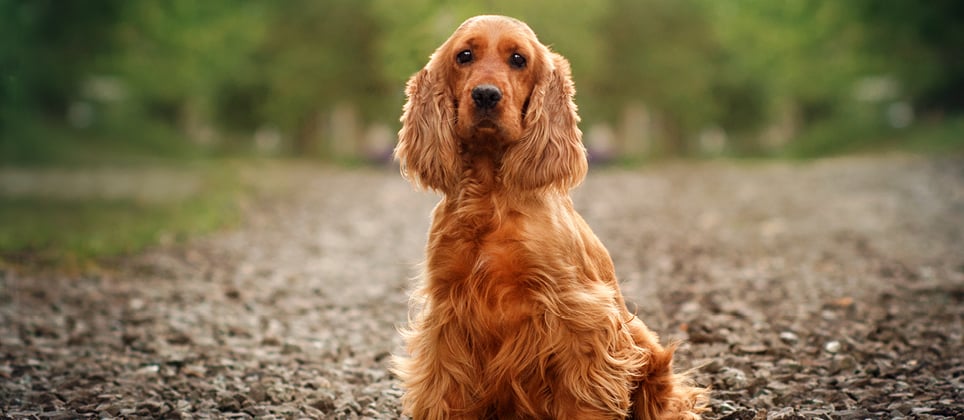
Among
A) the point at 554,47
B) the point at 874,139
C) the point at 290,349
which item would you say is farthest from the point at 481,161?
the point at 874,139

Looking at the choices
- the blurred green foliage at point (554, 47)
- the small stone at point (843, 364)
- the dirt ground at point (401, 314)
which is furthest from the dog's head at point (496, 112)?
the blurred green foliage at point (554, 47)

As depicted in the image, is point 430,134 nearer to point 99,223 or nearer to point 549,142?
point 549,142

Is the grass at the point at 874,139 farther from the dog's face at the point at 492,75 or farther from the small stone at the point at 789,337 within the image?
the dog's face at the point at 492,75

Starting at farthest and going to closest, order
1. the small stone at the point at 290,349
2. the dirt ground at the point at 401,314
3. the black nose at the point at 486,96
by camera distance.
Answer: the small stone at the point at 290,349, the dirt ground at the point at 401,314, the black nose at the point at 486,96

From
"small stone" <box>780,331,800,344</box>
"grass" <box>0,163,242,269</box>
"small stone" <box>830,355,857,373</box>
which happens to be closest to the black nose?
"small stone" <box>830,355,857,373</box>

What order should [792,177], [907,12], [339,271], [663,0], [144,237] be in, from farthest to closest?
[663,0] → [907,12] → [792,177] → [144,237] → [339,271]

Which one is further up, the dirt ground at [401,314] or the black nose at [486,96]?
the black nose at [486,96]

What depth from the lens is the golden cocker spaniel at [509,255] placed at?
10.0 ft

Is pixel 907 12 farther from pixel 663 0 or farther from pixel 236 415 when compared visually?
pixel 236 415

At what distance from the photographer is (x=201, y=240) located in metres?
9.38

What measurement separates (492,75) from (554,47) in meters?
16.2

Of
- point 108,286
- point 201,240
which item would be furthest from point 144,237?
point 108,286

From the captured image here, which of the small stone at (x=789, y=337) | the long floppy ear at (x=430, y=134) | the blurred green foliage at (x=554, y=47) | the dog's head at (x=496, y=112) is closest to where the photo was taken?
the dog's head at (x=496, y=112)

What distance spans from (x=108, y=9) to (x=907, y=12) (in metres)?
17.0
